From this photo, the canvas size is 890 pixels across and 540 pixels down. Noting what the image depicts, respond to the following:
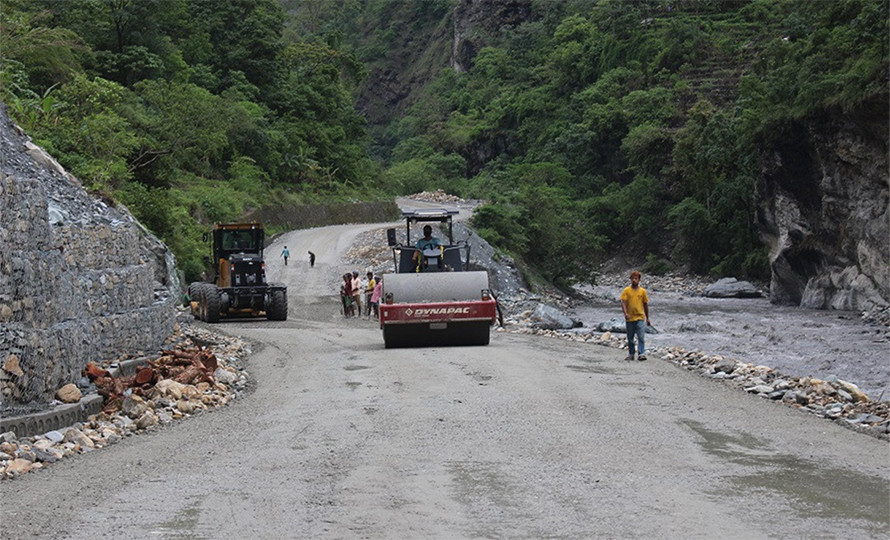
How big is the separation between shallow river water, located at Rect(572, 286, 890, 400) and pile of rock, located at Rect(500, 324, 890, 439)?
2.13 meters

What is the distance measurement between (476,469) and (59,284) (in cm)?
717

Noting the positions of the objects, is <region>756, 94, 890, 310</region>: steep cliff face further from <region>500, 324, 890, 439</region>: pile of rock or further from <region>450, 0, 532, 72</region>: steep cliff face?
<region>450, 0, 532, 72</region>: steep cliff face

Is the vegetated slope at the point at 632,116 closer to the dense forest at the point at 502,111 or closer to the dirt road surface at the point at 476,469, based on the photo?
the dense forest at the point at 502,111

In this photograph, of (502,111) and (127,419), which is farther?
(502,111)

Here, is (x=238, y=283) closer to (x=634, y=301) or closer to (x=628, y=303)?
(x=628, y=303)

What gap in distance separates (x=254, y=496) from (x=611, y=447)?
156 inches

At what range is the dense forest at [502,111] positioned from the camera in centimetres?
4266

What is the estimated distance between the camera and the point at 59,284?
14469mm

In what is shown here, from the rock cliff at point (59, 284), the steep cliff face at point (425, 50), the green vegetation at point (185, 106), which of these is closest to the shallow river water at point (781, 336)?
the rock cliff at point (59, 284)

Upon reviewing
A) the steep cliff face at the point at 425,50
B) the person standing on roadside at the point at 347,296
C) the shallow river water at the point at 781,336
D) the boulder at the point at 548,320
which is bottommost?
the shallow river water at the point at 781,336

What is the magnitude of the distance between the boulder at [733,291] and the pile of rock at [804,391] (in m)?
37.0

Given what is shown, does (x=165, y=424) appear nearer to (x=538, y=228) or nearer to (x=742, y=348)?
(x=742, y=348)

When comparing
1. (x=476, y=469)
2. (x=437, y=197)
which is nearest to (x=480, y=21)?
(x=437, y=197)

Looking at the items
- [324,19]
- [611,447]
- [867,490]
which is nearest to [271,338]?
[611,447]
